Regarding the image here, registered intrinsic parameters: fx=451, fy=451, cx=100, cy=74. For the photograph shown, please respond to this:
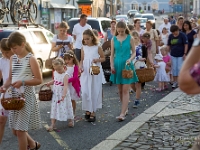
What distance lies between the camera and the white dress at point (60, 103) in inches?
286

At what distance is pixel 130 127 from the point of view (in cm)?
709

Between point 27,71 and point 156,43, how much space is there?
27.5 feet

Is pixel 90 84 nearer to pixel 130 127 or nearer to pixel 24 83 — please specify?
pixel 130 127

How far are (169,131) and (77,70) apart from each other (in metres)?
2.01

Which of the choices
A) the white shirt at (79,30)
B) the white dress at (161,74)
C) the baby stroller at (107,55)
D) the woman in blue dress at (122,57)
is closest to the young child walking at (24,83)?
the woman in blue dress at (122,57)

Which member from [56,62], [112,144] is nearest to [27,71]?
[112,144]

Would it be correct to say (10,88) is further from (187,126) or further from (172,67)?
(172,67)

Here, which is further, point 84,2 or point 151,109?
point 84,2

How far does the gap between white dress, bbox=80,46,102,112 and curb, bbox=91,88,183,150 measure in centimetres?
80

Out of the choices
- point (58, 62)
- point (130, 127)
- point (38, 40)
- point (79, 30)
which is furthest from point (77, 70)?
point (38, 40)

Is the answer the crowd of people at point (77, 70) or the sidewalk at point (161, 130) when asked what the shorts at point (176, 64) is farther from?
the sidewalk at point (161, 130)

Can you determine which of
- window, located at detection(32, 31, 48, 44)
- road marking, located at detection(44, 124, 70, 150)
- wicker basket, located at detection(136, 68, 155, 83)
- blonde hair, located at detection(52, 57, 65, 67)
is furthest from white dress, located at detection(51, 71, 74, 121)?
window, located at detection(32, 31, 48, 44)

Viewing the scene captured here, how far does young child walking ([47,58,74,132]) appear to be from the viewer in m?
7.26

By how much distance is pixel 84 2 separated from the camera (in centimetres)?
2600
